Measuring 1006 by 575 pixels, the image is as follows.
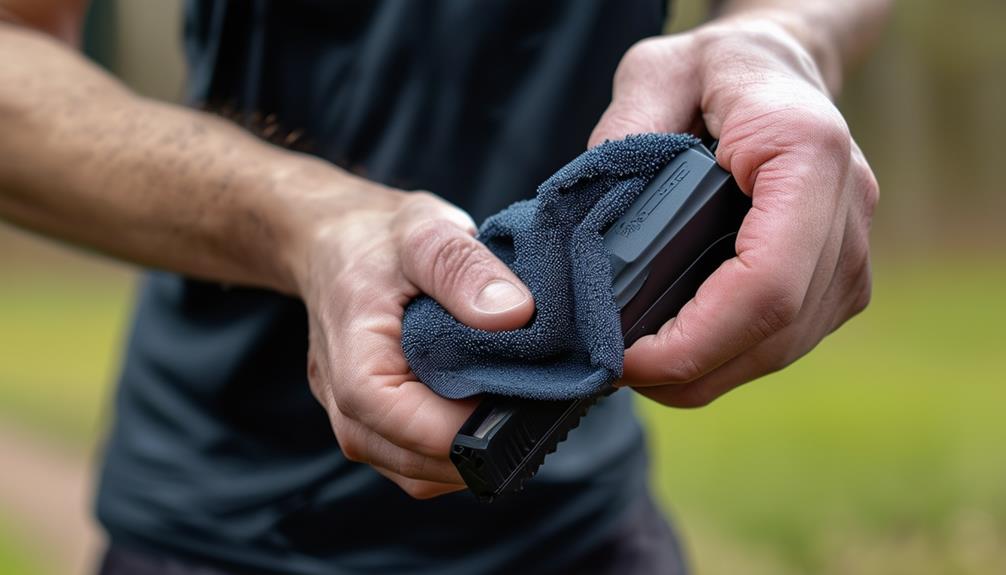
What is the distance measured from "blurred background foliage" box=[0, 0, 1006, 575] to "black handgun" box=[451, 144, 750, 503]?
193 centimetres

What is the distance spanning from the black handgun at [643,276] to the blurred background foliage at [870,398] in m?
1.93

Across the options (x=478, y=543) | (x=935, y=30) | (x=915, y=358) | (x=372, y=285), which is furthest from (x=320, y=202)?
(x=935, y=30)

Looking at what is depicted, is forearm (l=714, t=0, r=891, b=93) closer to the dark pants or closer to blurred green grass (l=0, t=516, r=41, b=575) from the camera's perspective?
the dark pants

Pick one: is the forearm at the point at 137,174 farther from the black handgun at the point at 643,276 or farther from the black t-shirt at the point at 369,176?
the black handgun at the point at 643,276

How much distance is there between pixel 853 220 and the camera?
0.92m

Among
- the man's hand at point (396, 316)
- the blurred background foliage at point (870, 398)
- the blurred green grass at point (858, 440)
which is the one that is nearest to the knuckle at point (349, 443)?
the man's hand at point (396, 316)

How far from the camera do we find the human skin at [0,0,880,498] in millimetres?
824

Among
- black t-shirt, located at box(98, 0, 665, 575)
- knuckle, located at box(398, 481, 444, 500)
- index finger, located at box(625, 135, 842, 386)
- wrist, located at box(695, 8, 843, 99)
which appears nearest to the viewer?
index finger, located at box(625, 135, 842, 386)

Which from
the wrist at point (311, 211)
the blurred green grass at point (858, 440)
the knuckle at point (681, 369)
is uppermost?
the knuckle at point (681, 369)

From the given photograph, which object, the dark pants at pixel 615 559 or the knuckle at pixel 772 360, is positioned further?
the dark pants at pixel 615 559

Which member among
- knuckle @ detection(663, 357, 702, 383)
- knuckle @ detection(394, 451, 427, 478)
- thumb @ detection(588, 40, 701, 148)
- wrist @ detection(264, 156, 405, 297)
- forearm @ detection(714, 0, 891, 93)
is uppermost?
forearm @ detection(714, 0, 891, 93)

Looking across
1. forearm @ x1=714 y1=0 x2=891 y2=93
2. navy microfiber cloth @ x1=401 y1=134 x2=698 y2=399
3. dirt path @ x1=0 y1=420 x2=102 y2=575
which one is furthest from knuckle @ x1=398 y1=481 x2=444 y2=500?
dirt path @ x1=0 y1=420 x2=102 y2=575

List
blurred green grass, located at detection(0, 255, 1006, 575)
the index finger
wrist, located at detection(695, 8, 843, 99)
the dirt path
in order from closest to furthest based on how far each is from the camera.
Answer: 1. the index finger
2. wrist, located at detection(695, 8, 843, 99)
3. blurred green grass, located at detection(0, 255, 1006, 575)
4. the dirt path

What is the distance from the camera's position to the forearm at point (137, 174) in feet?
3.72
